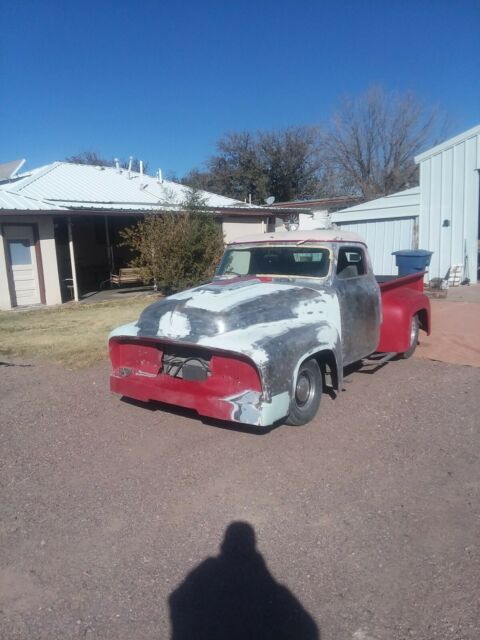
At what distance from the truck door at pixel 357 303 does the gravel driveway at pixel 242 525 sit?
0.70 metres

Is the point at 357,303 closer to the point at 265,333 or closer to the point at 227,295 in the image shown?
the point at 227,295

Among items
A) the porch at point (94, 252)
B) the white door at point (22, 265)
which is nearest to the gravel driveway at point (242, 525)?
the white door at point (22, 265)

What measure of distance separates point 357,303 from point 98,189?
15215mm

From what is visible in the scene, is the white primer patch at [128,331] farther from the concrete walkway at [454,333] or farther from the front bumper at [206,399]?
the concrete walkway at [454,333]

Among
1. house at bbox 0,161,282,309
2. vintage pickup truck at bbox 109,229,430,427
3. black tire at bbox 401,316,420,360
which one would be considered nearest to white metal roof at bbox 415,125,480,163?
house at bbox 0,161,282,309

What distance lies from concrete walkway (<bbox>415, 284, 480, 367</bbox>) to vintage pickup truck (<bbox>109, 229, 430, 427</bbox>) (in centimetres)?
142

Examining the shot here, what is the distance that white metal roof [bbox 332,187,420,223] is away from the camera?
51.1 ft

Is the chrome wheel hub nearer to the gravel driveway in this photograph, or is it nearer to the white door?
the gravel driveway

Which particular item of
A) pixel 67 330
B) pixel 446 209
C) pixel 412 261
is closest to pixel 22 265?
pixel 67 330

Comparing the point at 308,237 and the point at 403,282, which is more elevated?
the point at 308,237

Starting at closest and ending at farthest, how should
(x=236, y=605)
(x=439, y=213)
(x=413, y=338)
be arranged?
(x=236, y=605)
(x=413, y=338)
(x=439, y=213)

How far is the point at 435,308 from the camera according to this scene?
36.6ft

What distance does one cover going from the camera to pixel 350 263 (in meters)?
5.72

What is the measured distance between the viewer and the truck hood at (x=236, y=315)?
419cm
